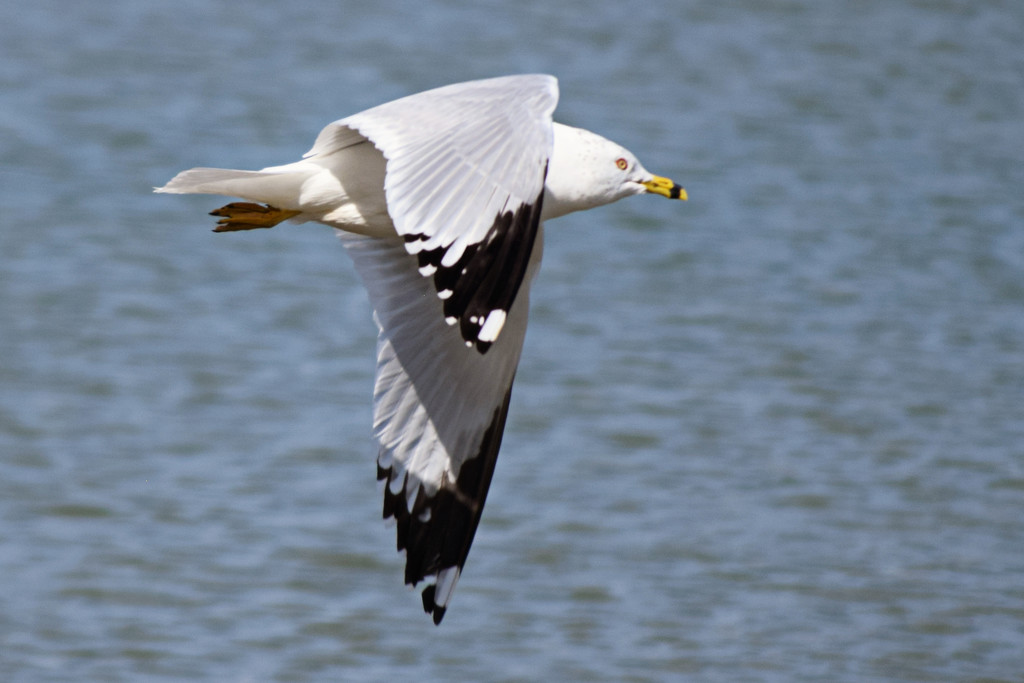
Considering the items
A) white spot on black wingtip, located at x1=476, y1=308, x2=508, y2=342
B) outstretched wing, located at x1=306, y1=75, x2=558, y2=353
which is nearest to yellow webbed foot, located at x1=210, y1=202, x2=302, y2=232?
outstretched wing, located at x1=306, y1=75, x2=558, y2=353

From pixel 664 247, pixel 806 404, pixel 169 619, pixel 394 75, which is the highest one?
pixel 394 75

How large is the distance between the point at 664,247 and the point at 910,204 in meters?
1.83

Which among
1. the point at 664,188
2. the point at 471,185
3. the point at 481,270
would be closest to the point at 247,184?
the point at 471,185

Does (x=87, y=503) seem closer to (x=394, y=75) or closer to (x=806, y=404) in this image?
(x=806, y=404)

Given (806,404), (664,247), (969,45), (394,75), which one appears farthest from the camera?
(969,45)

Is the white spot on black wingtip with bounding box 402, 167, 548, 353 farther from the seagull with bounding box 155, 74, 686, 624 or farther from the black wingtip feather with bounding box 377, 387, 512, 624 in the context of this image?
the black wingtip feather with bounding box 377, 387, 512, 624

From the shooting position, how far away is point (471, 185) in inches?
146

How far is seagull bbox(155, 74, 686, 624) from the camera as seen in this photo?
11.9 feet

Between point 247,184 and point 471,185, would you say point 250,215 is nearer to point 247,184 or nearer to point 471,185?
point 247,184

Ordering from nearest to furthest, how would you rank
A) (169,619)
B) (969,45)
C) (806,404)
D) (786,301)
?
(169,619), (806,404), (786,301), (969,45)

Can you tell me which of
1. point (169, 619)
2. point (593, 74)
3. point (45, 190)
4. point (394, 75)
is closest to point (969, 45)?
point (593, 74)

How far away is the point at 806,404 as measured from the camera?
8391 mm

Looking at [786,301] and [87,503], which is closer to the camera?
[87,503]

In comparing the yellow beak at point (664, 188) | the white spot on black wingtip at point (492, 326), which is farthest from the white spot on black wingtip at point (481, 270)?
the yellow beak at point (664, 188)
